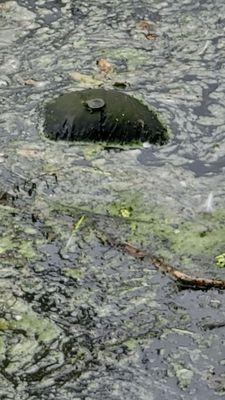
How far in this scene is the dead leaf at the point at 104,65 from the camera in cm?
565

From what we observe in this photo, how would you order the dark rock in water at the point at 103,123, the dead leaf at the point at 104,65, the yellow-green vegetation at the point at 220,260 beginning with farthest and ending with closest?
the dead leaf at the point at 104,65, the dark rock in water at the point at 103,123, the yellow-green vegetation at the point at 220,260

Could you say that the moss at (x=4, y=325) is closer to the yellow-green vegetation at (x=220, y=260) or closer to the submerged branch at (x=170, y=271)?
the submerged branch at (x=170, y=271)

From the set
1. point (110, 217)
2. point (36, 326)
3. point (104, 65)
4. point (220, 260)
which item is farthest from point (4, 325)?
point (104, 65)

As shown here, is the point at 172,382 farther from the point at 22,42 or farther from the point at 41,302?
the point at 22,42

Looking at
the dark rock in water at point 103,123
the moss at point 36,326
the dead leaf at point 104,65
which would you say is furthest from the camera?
the dead leaf at point 104,65

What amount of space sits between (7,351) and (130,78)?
263 centimetres

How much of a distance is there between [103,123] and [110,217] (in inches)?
32.2

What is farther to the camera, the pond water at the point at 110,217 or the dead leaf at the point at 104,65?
the dead leaf at the point at 104,65

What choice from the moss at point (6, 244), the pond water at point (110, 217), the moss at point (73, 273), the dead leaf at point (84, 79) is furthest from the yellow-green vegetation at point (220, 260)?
the dead leaf at point (84, 79)

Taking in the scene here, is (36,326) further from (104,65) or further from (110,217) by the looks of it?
(104,65)

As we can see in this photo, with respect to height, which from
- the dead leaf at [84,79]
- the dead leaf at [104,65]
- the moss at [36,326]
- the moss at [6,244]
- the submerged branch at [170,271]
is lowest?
the moss at [36,326]

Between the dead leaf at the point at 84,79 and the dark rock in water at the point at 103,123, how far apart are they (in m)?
0.50

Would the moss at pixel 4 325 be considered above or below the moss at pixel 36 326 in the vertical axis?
above

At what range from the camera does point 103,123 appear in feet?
15.9
